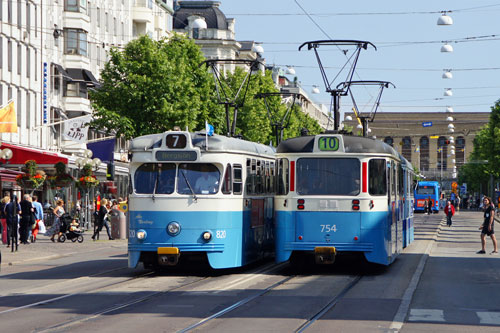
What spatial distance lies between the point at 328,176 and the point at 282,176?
3.30 ft

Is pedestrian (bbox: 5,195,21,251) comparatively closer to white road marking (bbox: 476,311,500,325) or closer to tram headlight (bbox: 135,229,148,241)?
tram headlight (bbox: 135,229,148,241)

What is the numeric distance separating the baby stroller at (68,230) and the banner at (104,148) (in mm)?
13087

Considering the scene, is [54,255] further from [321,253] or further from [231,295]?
[231,295]

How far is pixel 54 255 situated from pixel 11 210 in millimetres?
3477

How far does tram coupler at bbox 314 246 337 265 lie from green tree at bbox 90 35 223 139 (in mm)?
28258

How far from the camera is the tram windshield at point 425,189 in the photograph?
9168 centimetres

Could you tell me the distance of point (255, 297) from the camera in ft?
54.6

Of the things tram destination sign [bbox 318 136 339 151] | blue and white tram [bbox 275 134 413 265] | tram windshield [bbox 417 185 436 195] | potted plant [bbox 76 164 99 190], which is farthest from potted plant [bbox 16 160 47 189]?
tram windshield [bbox 417 185 436 195]

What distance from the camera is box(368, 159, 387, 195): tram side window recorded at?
70.2 feet

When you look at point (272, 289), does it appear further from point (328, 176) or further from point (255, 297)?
point (328, 176)

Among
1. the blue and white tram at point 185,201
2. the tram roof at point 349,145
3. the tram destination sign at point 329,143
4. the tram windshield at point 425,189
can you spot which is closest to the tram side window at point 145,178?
the blue and white tram at point 185,201

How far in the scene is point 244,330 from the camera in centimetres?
1256

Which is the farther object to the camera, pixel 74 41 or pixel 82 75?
pixel 82 75

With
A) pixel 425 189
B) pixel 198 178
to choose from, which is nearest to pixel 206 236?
pixel 198 178
